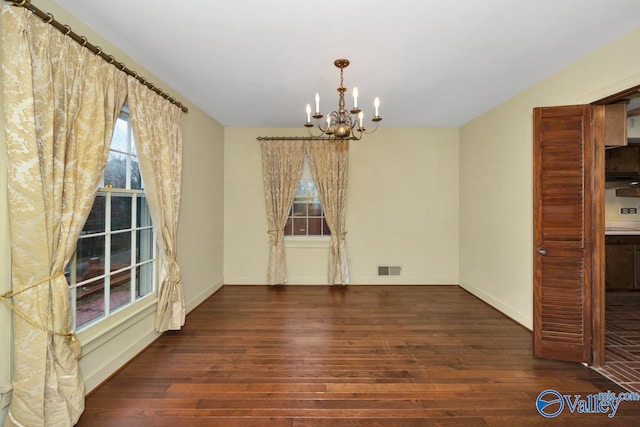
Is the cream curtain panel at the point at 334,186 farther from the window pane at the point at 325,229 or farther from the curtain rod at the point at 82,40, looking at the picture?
the curtain rod at the point at 82,40

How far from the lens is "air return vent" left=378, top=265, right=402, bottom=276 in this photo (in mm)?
4750

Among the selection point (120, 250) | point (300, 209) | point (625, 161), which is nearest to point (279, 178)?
point (300, 209)

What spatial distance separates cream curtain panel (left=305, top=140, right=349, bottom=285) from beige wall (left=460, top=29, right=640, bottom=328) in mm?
1961

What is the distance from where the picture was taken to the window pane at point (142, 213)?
109 inches

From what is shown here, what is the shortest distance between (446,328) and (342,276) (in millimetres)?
1842

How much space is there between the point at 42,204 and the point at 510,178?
4.37m

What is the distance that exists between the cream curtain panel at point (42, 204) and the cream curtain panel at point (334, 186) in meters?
3.19

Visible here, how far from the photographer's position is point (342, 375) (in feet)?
7.40

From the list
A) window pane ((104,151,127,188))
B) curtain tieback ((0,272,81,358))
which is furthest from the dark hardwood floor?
window pane ((104,151,127,188))

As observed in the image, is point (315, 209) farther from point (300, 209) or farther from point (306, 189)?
point (306, 189)

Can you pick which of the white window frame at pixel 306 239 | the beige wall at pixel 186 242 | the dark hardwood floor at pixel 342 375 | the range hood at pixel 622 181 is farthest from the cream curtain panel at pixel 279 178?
the range hood at pixel 622 181

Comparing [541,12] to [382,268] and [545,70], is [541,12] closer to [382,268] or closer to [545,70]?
[545,70]

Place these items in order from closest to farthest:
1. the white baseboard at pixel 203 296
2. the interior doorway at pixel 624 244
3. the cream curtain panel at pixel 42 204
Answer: the cream curtain panel at pixel 42 204 < the interior doorway at pixel 624 244 < the white baseboard at pixel 203 296

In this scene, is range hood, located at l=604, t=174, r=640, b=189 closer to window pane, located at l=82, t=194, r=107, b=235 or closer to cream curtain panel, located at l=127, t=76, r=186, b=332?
cream curtain panel, located at l=127, t=76, r=186, b=332
